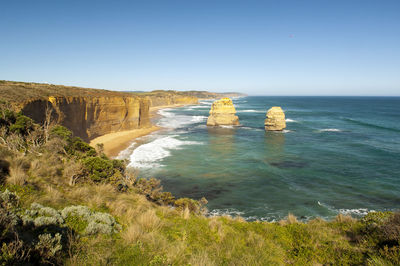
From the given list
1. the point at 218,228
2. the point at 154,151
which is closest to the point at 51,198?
the point at 218,228

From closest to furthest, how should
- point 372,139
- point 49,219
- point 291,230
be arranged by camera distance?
point 49,219 → point 291,230 → point 372,139

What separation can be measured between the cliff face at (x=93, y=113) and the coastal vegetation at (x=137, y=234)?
17.5 m

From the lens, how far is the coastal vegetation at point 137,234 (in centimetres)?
476

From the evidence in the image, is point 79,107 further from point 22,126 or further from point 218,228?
point 218,228

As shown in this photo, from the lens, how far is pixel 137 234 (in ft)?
20.0

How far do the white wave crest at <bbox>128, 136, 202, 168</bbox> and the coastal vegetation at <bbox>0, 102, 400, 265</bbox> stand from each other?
15.2 meters

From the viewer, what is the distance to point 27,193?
738cm

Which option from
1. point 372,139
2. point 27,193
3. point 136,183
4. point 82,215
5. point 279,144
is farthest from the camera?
point 372,139

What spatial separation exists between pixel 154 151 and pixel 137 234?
26449 millimetres

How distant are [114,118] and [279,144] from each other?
98.0 ft

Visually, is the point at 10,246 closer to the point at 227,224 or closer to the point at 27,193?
the point at 27,193

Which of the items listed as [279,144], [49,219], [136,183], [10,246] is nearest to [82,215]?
[49,219]

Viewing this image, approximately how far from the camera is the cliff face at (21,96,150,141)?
25.3m

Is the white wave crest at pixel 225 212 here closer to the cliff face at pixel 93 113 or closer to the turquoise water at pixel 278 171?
the turquoise water at pixel 278 171
